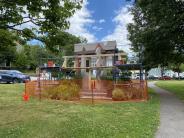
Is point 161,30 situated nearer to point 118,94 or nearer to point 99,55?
point 99,55

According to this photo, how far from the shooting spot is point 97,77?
32188 millimetres

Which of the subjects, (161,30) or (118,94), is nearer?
(118,94)

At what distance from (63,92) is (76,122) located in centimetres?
1072

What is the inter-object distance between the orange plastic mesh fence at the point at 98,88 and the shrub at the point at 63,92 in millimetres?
100

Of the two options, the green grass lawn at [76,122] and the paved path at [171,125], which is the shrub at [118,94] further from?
the paved path at [171,125]

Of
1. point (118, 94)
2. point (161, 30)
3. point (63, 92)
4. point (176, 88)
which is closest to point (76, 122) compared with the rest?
point (118, 94)

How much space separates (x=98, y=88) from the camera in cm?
2552

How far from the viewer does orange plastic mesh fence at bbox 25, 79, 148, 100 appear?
924 inches

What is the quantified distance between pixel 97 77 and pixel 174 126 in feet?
63.5

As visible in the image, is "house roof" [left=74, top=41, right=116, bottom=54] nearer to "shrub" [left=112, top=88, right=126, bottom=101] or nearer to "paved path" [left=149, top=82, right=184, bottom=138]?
"shrub" [left=112, top=88, right=126, bottom=101]

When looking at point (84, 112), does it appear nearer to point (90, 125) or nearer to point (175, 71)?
point (90, 125)

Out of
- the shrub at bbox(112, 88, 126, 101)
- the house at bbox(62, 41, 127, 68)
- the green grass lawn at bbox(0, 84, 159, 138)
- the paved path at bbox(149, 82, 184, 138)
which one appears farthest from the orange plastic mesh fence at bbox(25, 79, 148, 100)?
the paved path at bbox(149, 82, 184, 138)

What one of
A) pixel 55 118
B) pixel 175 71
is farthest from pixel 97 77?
pixel 175 71

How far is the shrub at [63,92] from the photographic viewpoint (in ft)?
78.6
